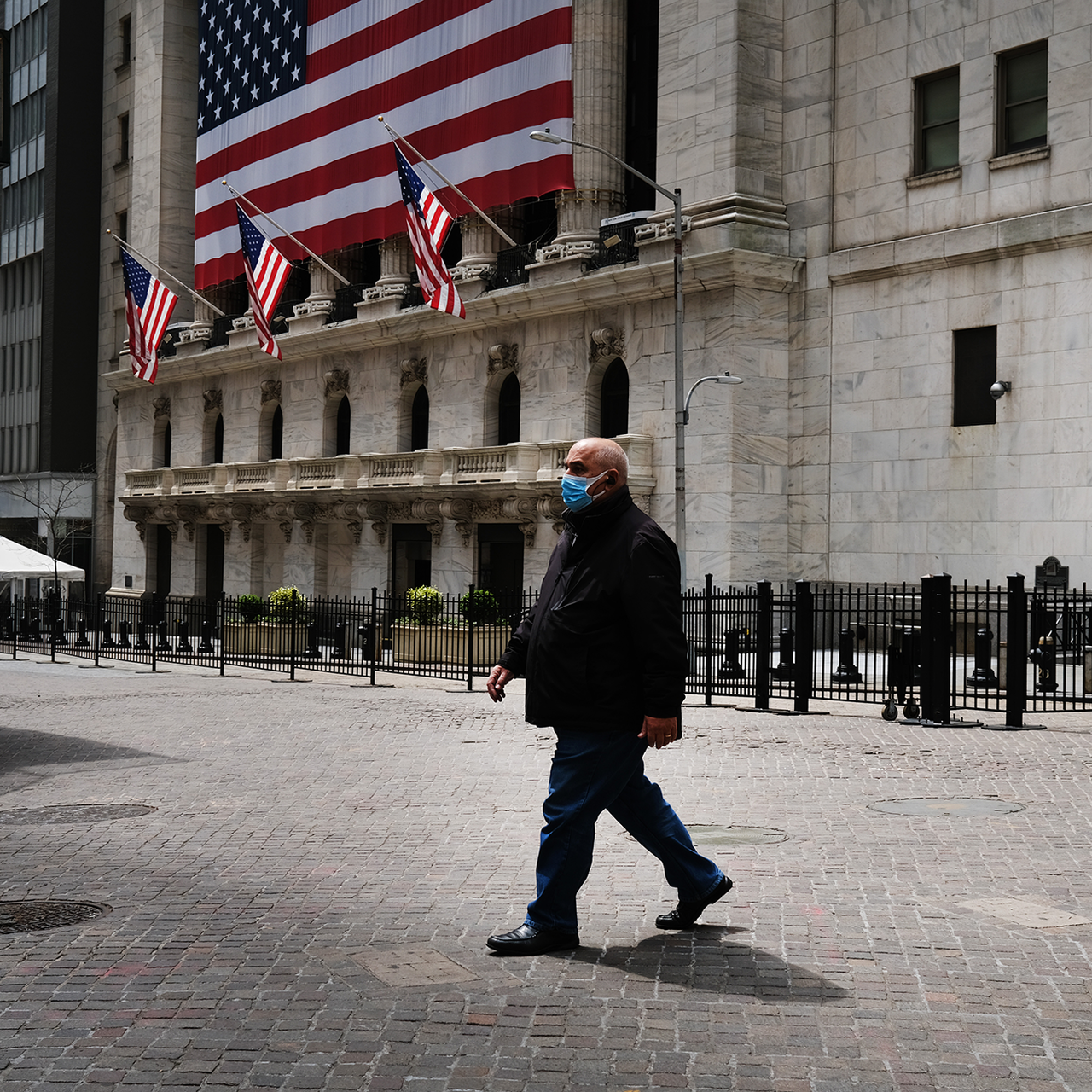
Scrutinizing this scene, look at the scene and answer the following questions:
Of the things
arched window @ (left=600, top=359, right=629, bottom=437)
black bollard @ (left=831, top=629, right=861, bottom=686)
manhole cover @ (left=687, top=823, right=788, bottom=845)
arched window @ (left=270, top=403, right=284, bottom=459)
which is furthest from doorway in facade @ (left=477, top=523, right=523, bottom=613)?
manhole cover @ (left=687, top=823, right=788, bottom=845)

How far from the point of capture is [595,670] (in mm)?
6148

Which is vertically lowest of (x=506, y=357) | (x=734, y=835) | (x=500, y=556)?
(x=734, y=835)

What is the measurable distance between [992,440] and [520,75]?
15592 millimetres

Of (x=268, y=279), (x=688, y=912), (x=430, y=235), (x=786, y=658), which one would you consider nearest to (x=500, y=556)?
(x=268, y=279)

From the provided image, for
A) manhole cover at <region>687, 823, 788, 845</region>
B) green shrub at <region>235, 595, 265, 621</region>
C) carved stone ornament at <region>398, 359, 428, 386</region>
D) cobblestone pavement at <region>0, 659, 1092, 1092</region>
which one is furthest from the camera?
carved stone ornament at <region>398, 359, 428, 386</region>

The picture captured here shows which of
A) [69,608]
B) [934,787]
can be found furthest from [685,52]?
[934,787]

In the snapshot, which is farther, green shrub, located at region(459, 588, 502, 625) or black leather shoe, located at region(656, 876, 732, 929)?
green shrub, located at region(459, 588, 502, 625)

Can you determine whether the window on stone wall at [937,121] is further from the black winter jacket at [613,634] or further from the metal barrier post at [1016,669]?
the black winter jacket at [613,634]

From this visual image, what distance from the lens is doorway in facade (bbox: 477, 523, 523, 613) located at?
37.8 metres

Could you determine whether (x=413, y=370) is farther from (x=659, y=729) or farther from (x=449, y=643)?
(x=659, y=729)

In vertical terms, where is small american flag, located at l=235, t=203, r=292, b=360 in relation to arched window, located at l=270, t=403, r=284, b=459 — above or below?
above

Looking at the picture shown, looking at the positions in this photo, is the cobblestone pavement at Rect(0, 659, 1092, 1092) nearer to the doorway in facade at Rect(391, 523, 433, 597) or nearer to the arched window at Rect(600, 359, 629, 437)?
the arched window at Rect(600, 359, 629, 437)

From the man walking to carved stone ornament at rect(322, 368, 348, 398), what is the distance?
39.8 m

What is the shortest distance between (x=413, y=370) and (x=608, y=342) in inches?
332
